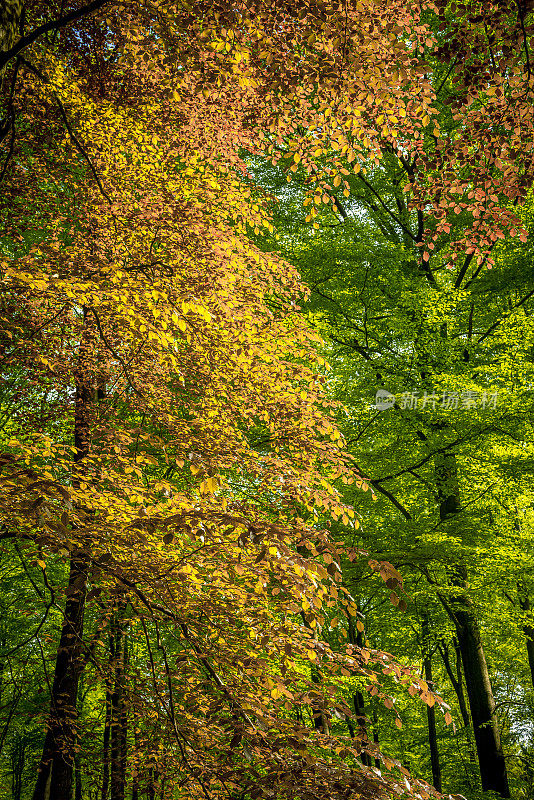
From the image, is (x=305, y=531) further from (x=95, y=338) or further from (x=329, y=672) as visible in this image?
(x=95, y=338)

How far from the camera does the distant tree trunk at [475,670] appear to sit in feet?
34.1

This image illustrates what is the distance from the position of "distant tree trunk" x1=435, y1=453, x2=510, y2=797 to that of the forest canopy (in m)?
0.05

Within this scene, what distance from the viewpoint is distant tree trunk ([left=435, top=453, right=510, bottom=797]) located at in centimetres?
1040

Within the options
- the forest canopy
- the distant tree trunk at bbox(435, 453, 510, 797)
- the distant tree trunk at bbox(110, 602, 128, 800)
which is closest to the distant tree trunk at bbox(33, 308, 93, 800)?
the forest canopy

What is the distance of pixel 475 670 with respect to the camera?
11.5 meters

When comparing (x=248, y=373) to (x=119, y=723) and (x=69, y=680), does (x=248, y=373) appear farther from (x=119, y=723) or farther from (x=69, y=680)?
(x=69, y=680)

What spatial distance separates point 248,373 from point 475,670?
9.45 meters

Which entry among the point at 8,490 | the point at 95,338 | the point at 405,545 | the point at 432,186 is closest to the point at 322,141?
the point at 432,186

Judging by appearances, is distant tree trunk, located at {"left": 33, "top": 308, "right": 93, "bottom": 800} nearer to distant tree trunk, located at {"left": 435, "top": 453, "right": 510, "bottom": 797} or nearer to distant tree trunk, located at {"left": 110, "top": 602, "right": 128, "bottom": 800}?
distant tree trunk, located at {"left": 110, "top": 602, "right": 128, "bottom": 800}

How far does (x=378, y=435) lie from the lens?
11.5 meters

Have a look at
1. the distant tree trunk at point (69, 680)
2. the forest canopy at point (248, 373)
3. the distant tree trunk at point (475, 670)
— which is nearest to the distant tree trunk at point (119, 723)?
the forest canopy at point (248, 373)

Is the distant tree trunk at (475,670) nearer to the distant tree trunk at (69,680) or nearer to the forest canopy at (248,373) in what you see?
the forest canopy at (248,373)

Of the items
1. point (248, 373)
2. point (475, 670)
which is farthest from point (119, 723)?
point (475, 670)

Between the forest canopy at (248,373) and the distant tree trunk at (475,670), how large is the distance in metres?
0.05
